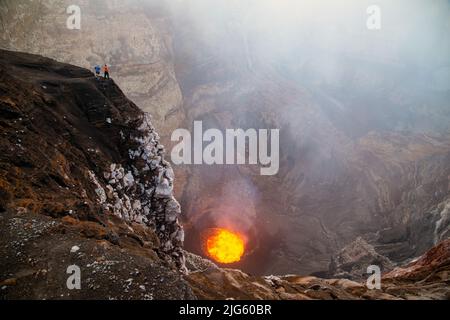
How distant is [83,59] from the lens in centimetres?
4997

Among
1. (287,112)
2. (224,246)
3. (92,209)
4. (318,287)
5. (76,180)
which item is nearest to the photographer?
(92,209)

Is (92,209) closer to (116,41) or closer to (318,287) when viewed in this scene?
(318,287)

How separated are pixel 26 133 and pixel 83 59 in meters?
36.2

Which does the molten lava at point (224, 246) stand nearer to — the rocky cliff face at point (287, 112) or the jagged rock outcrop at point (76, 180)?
the rocky cliff face at point (287, 112)

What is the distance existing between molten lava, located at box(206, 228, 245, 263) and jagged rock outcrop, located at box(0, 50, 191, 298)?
19.9 meters

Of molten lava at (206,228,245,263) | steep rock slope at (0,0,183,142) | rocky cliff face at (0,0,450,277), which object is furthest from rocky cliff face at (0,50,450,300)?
steep rock slope at (0,0,183,142)

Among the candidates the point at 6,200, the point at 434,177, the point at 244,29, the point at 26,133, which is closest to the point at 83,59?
A: the point at 244,29

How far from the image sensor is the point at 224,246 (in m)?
48.6

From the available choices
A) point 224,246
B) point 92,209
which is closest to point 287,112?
point 224,246

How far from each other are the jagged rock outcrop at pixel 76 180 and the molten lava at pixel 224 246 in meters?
19.9

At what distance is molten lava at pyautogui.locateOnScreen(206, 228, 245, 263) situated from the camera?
46.4 metres

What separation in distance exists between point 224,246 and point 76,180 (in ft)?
108

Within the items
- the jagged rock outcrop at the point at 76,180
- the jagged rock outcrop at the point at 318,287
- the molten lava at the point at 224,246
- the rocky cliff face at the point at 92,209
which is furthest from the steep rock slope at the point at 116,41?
the jagged rock outcrop at the point at 318,287

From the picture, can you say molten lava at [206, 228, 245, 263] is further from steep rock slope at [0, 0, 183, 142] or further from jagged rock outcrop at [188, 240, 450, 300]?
jagged rock outcrop at [188, 240, 450, 300]
